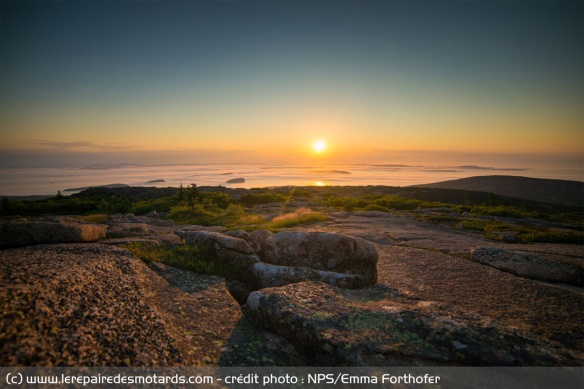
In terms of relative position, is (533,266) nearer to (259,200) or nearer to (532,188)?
(259,200)

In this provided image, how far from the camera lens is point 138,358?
12.8 feet

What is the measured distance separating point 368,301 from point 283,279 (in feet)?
7.88

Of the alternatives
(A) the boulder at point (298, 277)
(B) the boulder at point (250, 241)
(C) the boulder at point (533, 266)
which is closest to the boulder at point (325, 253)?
(B) the boulder at point (250, 241)

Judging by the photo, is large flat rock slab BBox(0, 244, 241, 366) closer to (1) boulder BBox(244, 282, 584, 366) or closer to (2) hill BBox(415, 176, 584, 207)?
(1) boulder BBox(244, 282, 584, 366)

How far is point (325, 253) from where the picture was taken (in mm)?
8758

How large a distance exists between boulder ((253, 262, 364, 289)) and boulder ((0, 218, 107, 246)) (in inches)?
233

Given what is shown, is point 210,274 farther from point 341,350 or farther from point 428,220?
point 428,220

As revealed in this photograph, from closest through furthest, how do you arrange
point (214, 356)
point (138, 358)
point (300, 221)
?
point (138, 358) → point (214, 356) → point (300, 221)

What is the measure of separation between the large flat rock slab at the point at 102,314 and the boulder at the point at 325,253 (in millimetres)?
2516

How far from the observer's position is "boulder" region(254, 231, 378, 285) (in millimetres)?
8453

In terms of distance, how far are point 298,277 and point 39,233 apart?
7626 millimetres

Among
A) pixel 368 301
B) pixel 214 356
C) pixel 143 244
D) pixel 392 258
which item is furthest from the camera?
pixel 392 258

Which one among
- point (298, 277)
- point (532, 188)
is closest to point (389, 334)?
point (298, 277)

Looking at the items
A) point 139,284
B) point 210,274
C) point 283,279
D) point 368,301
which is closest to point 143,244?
point 210,274
